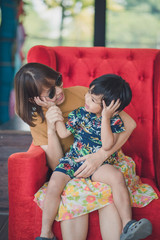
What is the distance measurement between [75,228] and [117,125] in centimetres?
53

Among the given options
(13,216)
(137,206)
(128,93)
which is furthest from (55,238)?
(128,93)

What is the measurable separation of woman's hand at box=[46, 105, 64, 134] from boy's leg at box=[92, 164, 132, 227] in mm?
329

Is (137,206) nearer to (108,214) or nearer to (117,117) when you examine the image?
(108,214)

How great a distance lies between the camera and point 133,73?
6.53 feet

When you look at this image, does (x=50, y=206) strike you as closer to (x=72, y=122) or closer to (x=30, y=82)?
(x=72, y=122)

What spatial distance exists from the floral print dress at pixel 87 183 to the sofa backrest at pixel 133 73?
0.29 meters

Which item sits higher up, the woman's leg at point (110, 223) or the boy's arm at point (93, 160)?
the boy's arm at point (93, 160)

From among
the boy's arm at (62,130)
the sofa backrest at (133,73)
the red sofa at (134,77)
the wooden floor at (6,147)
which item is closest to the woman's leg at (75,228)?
the red sofa at (134,77)

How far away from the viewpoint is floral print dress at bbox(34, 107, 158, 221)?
1304 millimetres

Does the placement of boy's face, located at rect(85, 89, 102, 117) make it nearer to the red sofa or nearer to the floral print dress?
the floral print dress

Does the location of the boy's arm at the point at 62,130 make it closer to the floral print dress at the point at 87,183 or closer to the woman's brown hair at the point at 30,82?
the floral print dress at the point at 87,183

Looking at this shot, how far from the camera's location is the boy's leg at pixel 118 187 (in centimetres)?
127

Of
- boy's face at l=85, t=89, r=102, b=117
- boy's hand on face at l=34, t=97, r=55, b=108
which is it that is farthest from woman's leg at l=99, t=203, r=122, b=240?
boy's hand on face at l=34, t=97, r=55, b=108

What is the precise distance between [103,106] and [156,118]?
565mm
